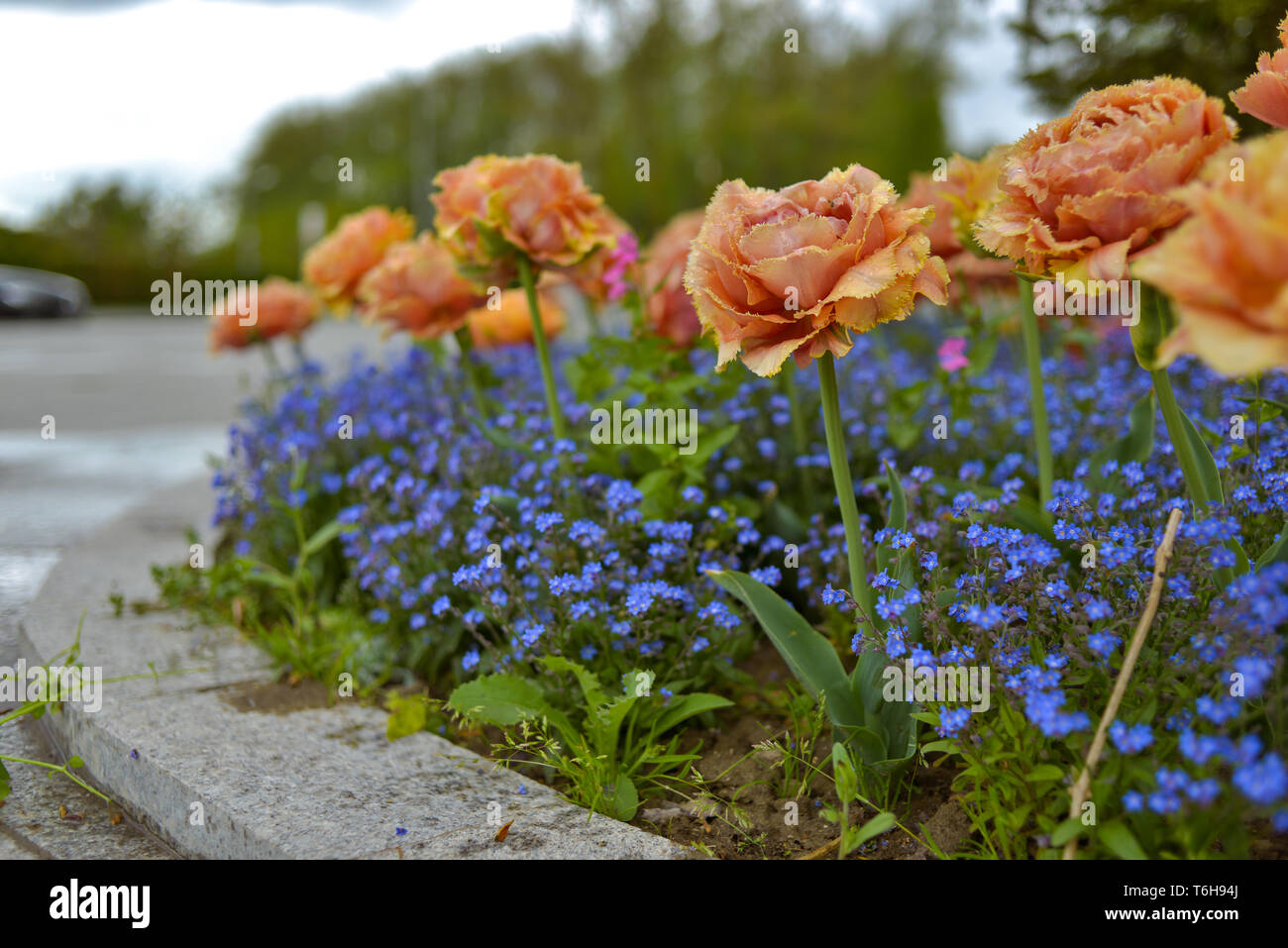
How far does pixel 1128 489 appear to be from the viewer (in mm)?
2398

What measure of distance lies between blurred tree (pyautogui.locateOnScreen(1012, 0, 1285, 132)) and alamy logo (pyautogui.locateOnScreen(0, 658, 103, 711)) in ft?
13.7

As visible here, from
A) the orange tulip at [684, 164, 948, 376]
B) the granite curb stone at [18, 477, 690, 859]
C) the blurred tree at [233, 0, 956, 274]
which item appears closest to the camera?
the orange tulip at [684, 164, 948, 376]

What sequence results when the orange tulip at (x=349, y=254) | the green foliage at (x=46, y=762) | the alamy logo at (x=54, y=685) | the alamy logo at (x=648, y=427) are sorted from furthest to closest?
the orange tulip at (x=349, y=254) < the alamy logo at (x=648, y=427) < the alamy logo at (x=54, y=685) < the green foliage at (x=46, y=762)

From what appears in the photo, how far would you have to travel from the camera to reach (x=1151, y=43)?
15.7ft

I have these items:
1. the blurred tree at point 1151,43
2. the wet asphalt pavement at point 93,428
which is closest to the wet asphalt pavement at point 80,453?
the wet asphalt pavement at point 93,428

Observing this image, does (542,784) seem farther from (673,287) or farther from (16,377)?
(16,377)

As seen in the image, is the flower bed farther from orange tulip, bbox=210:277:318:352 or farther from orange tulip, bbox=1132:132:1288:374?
orange tulip, bbox=210:277:318:352

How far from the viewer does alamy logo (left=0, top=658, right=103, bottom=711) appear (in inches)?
95.4

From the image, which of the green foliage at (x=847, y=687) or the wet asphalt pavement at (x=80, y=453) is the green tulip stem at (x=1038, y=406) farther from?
the wet asphalt pavement at (x=80, y=453)

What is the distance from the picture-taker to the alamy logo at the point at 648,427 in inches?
108

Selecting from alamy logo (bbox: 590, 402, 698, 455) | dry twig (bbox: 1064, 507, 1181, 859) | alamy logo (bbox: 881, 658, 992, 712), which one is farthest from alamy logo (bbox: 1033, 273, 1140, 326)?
alamy logo (bbox: 590, 402, 698, 455)

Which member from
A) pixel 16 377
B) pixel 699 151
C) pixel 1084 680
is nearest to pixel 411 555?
pixel 1084 680
